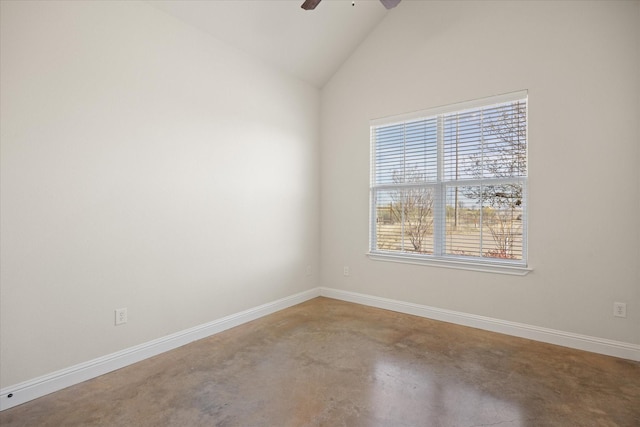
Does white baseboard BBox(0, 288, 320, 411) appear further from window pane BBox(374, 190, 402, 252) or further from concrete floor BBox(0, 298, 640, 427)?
window pane BBox(374, 190, 402, 252)

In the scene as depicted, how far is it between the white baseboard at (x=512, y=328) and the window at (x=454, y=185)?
0.52 m

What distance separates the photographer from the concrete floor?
191 cm

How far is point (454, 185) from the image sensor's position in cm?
355

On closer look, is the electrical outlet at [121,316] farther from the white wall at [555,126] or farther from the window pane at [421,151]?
the window pane at [421,151]

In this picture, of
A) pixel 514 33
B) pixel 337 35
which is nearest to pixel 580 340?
pixel 514 33

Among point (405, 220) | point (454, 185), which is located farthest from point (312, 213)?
point (454, 185)

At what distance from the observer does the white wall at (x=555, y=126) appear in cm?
266

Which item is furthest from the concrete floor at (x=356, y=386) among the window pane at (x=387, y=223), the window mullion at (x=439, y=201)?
the window pane at (x=387, y=223)

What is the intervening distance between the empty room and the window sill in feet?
0.08

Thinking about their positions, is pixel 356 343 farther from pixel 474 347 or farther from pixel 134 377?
pixel 134 377

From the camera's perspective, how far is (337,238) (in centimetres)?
442

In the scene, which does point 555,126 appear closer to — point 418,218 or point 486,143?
point 486,143

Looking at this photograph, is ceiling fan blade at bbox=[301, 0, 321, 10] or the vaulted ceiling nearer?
ceiling fan blade at bbox=[301, 0, 321, 10]

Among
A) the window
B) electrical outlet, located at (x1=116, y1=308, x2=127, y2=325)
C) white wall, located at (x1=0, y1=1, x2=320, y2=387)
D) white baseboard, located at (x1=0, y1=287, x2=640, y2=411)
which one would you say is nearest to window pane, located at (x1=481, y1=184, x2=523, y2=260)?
the window
